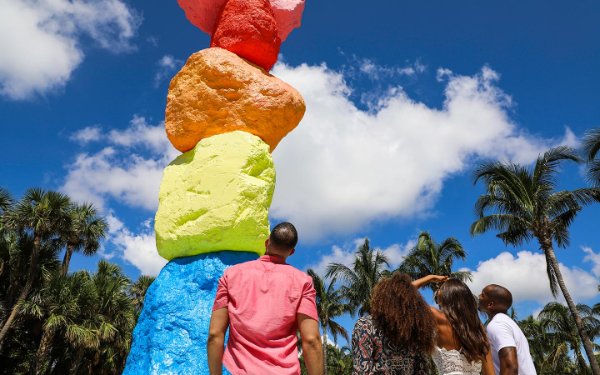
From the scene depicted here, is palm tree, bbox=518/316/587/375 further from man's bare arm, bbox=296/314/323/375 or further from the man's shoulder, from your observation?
man's bare arm, bbox=296/314/323/375

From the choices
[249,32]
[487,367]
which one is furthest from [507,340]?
[249,32]

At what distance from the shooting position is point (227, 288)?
2.58 meters

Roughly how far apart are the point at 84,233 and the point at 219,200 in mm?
13613

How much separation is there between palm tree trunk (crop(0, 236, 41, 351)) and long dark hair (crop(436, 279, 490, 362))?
1329 centimetres

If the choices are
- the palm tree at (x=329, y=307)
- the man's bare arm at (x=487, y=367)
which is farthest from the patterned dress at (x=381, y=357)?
the palm tree at (x=329, y=307)

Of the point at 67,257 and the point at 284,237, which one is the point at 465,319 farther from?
the point at 67,257

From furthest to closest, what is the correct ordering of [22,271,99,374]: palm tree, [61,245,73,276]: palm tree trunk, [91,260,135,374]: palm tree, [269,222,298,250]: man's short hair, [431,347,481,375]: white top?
[61,245,73,276]: palm tree trunk < [91,260,135,374]: palm tree < [22,271,99,374]: palm tree < [431,347,481,375]: white top < [269,222,298,250]: man's short hair

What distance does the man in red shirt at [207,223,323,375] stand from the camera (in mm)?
2424

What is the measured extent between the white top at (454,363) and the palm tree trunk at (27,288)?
13260 millimetres

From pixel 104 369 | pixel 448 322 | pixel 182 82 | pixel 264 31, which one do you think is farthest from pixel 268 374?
pixel 104 369

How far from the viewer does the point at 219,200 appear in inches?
210

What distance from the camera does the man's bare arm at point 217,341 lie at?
8.01ft

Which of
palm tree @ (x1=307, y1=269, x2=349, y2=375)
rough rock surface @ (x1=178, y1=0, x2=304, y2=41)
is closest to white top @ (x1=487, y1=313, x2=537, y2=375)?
rough rock surface @ (x1=178, y1=0, x2=304, y2=41)

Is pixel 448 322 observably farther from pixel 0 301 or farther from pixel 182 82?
pixel 0 301
